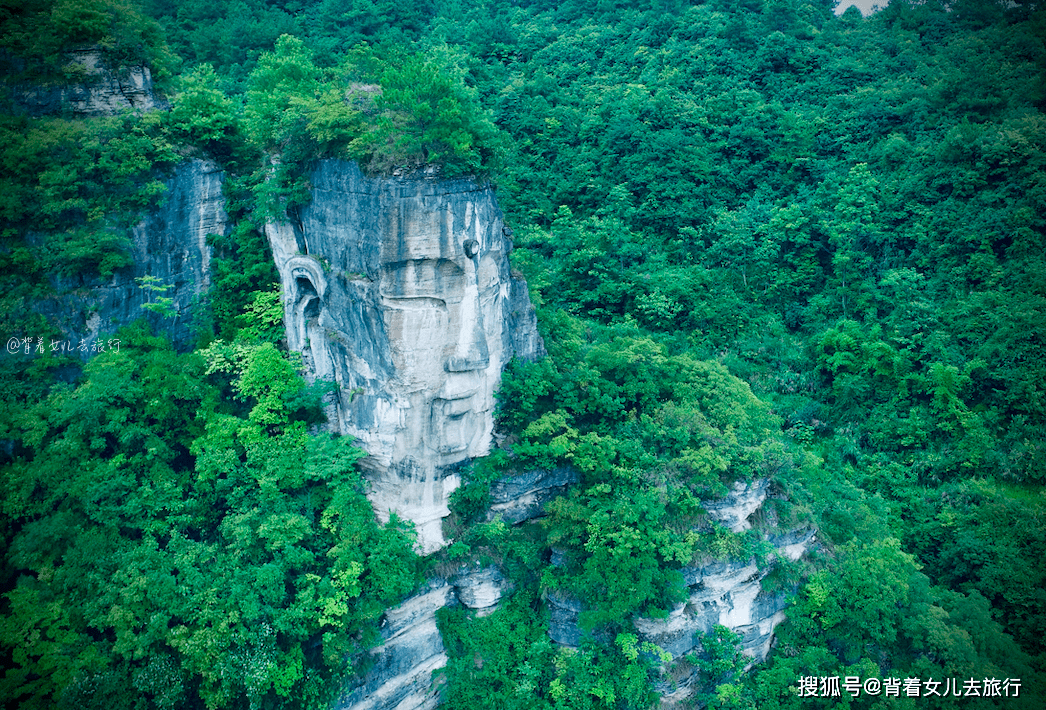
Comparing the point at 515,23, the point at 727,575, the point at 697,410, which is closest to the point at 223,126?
the point at 697,410

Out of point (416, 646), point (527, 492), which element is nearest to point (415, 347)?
point (527, 492)

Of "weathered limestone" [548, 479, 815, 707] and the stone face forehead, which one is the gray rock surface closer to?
"weathered limestone" [548, 479, 815, 707]

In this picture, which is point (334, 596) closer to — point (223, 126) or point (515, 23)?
point (223, 126)

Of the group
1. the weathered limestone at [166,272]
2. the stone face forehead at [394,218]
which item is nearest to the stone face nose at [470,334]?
the stone face forehead at [394,218]

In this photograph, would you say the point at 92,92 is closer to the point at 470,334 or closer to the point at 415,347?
the point at 415,347

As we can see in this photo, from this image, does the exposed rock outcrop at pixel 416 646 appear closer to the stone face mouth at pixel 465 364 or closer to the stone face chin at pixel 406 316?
the stone face chin at pixel 406 316
